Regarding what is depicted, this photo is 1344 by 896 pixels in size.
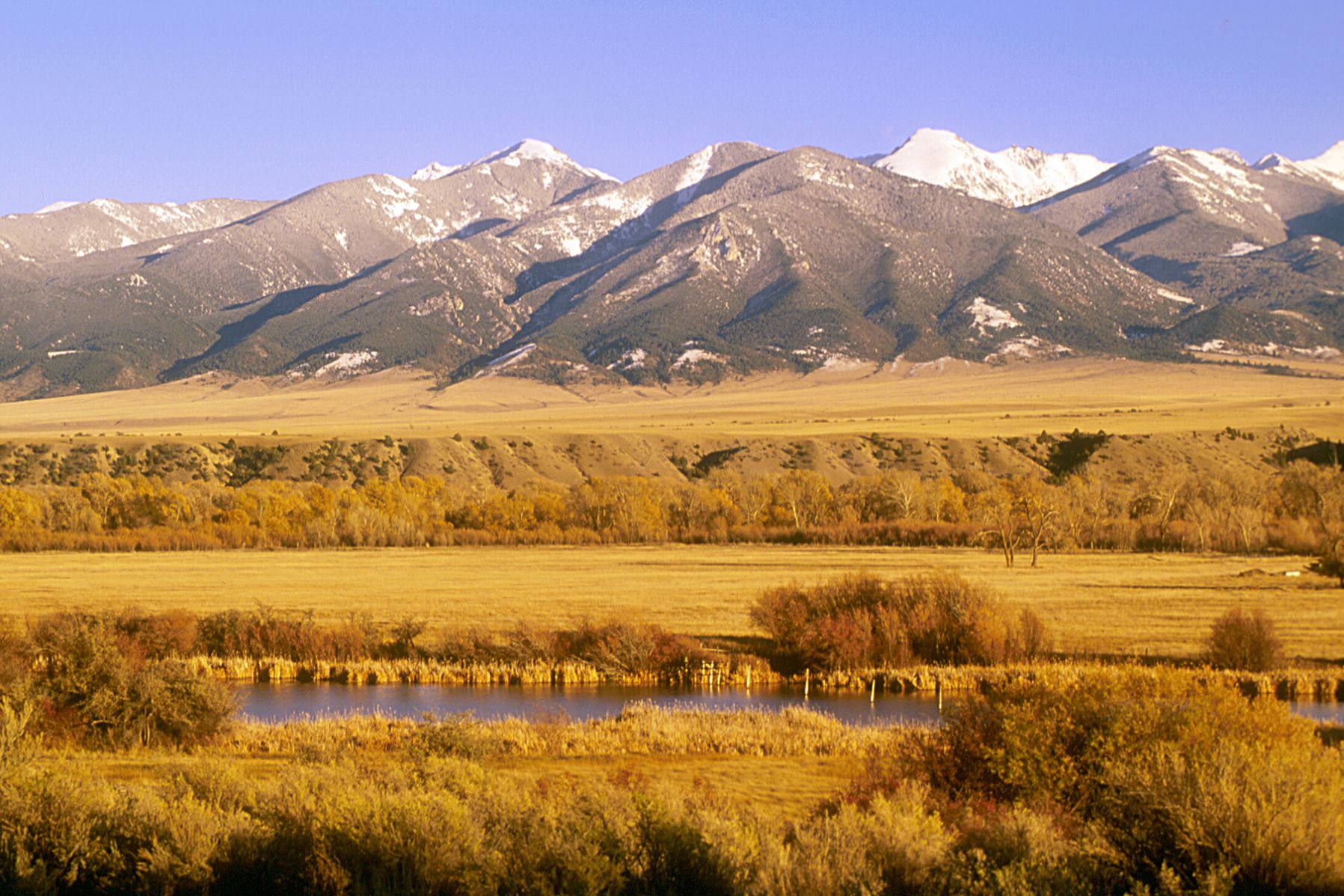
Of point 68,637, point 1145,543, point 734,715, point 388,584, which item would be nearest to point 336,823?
point 734,715

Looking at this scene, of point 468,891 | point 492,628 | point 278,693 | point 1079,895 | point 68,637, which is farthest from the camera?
point 492,628

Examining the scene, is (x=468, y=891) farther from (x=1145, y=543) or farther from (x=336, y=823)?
(x=1145, y=543)

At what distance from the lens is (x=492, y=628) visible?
32594mm

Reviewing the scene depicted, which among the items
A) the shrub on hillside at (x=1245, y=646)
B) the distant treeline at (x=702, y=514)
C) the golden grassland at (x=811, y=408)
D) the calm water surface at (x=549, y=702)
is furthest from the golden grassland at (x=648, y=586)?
the golden grassland at (x=811, y=408)

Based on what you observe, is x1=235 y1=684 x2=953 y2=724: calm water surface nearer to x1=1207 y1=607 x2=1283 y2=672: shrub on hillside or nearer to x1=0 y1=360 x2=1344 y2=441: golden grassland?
x1=1207 y1=607 x2=1283 y2=672: shrub on hillside

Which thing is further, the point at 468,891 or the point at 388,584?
the point at 388,584

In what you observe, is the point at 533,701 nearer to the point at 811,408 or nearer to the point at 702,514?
the point at 702,514

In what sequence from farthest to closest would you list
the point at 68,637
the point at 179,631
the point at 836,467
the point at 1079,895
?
the point at 836,467 < the point at 179,631 < the point at 68,637 < the point at 1079,895

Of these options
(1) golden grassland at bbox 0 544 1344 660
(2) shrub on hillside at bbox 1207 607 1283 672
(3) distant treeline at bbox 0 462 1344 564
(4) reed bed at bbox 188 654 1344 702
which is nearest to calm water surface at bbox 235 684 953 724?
(4) reed bed at bbox 188 654 1344 702

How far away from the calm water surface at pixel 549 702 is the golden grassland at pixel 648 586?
4.33 metres

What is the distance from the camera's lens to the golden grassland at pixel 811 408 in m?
120

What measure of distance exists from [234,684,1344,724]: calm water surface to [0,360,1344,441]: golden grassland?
7865cm

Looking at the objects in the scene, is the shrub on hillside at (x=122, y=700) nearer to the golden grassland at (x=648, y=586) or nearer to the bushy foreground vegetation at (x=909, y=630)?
the golden grassland at (x=648, y=586)

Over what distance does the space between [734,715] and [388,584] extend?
24832 millimetres
